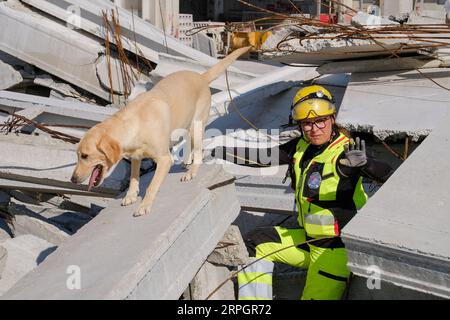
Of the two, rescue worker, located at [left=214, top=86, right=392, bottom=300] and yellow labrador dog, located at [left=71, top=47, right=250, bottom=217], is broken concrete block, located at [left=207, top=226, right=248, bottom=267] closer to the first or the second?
rescue worker, located at [left=214, top=86, right=392, bottom=300]

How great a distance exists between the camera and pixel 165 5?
1114cm

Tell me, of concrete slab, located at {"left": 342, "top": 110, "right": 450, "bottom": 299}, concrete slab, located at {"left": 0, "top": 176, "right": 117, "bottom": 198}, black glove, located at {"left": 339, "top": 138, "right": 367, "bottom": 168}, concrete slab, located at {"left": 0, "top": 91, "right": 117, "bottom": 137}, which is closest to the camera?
concrete slab, located at {"left": 342, "top": 110, "right": 450, "bottom": 299}

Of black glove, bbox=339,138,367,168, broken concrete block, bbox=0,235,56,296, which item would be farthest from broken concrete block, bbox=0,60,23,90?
black glove, bbox=339,138,367,168

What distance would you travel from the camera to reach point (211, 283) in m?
3.69

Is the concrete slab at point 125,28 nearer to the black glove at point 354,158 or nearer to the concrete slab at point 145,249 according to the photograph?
the concrete slab at point 145,249

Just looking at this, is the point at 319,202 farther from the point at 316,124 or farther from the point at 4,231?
the point at 4,231

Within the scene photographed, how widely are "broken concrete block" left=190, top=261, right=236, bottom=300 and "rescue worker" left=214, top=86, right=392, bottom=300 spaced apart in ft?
0.53

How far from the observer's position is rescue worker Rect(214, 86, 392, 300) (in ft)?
11.3

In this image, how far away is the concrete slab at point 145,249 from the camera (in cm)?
267

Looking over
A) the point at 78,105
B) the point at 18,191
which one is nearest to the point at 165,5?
the point at 78,105

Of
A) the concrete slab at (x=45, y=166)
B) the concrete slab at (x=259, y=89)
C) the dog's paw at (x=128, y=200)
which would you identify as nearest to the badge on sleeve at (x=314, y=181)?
the dog's paw at (x=128, y=200)

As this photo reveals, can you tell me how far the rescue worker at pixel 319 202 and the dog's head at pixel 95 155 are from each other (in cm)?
102
